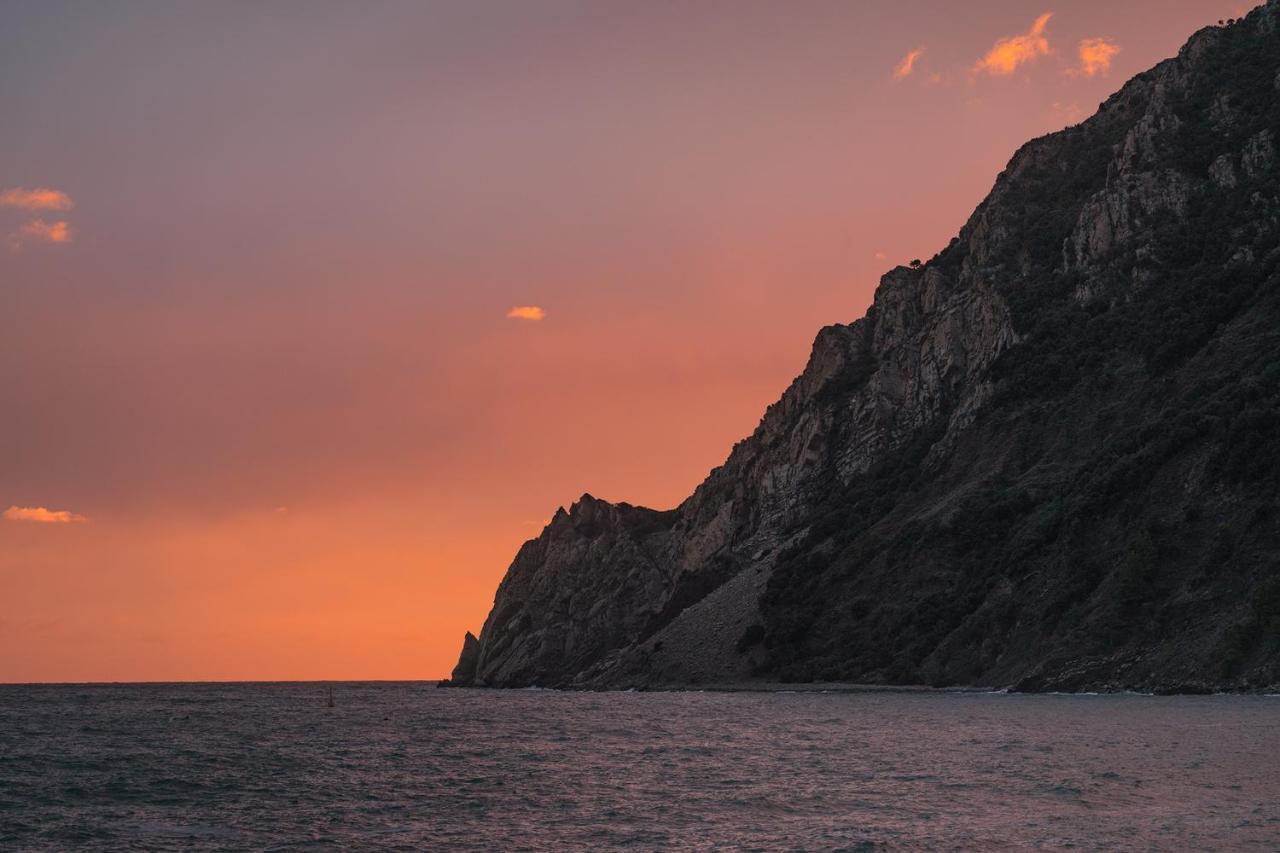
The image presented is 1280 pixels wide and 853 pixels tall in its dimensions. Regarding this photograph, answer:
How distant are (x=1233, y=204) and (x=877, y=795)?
488 feet

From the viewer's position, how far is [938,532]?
147 meters

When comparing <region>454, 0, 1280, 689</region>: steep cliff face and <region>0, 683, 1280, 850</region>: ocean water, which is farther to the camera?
<region>454, 0, 1280, 689</region>: steep cliff face

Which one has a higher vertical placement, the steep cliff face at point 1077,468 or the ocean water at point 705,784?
the steep cliff face at point 1077,468

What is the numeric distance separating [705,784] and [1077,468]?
104 metres

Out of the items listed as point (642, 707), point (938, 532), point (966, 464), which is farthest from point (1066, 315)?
point (642, 707)

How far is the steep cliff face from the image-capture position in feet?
343

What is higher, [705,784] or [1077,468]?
[1077,468]

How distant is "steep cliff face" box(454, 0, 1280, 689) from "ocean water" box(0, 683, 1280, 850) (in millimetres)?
22054

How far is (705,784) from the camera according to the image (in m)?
47.8

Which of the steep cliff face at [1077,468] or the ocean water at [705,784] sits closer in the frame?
the ocean water at [705,784]

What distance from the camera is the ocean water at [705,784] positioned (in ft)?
113

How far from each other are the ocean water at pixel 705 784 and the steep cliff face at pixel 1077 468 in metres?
22.1

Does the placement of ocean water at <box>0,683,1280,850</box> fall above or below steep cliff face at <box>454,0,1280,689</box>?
below

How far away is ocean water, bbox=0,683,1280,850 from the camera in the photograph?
34312 millimetres
